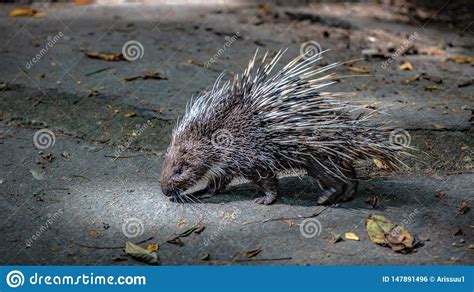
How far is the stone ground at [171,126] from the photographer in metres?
4.71

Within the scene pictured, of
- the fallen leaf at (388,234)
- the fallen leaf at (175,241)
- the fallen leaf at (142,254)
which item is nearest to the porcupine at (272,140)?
the fallen leaf at (388,234)

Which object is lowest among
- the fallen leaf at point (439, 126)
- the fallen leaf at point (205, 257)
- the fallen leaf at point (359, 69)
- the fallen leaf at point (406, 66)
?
the fallen leaf at point (205, 257)

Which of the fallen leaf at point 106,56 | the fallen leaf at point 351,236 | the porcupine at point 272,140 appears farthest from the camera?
the fallen leaf at point 106,56

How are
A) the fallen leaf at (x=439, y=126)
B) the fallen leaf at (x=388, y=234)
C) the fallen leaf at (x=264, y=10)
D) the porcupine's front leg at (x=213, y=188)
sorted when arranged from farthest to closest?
the fallen leaf at (x=264, y=10)
the fallen leaf at (x=439, y=126)
the porcupine's front leg at (x=213, y=188)
the fallen leaf at (x=388, y=234)

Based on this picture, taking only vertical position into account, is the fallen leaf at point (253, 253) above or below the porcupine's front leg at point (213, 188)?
below

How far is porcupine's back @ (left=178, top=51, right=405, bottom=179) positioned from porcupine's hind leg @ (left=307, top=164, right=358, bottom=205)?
0.08 meters

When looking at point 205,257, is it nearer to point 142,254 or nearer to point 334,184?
point 142,254

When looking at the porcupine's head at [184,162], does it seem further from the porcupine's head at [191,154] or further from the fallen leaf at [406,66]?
the fallen leaf at [406,66]

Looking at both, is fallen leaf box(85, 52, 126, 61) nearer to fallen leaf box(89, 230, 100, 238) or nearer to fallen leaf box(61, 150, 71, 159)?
fallen leaf box(61, 150, 71, 159)

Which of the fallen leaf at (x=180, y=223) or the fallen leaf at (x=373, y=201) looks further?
the fallen leaf at (x=373, y=201)

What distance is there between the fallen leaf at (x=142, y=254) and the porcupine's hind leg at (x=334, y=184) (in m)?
1.53

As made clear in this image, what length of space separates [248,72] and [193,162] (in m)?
0.92

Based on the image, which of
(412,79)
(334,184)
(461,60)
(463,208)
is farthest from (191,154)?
(461,60)

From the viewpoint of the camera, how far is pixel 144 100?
294 inches
